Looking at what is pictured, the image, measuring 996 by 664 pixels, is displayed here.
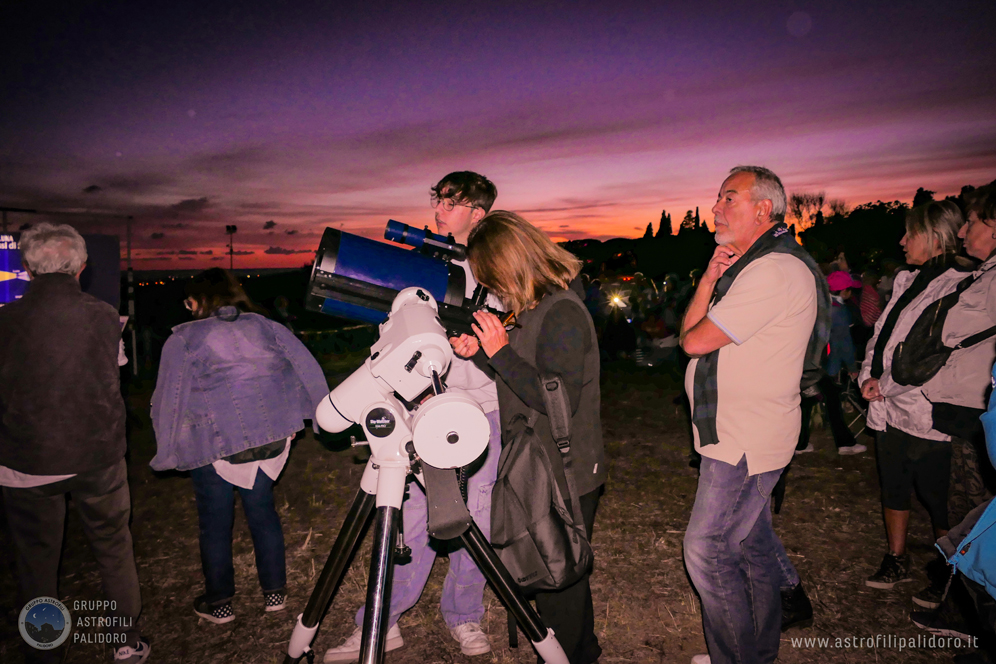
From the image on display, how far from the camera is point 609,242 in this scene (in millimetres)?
67438

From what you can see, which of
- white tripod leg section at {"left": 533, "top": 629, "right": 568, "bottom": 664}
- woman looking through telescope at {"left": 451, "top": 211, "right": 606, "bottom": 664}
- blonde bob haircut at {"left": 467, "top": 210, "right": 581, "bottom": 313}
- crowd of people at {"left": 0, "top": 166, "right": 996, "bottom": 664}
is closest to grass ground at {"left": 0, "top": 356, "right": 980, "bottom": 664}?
crowd of people at {"left": 0, "top": 166, "right": 996, "bottom": 664}

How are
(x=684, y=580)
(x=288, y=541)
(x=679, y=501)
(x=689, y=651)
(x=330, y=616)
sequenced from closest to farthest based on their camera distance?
(x=689, y=651), (x=330, y=616), (x=684, y=580), (x=288, y=541), (x=679, y=501)

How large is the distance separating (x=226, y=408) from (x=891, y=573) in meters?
3.99

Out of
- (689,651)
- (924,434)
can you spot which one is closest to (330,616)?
(689,651)

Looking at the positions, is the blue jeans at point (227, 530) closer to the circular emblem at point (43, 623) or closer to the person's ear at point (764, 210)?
the circular emblem at point (43, 623)

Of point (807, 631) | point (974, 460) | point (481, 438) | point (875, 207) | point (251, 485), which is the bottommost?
point (807, 631)

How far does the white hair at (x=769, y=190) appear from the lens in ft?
7.45


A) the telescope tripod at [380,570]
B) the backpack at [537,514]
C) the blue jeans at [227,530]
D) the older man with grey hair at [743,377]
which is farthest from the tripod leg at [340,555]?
the older man with grey hair at [743,377]

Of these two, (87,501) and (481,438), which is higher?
(481,438)

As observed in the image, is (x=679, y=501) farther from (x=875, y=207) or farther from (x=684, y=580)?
(x=875, y=207)

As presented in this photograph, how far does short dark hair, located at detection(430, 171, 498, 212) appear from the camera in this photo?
9.52 feet

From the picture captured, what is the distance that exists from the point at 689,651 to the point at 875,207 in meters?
57.7

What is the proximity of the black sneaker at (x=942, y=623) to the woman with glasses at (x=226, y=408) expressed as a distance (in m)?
3.46

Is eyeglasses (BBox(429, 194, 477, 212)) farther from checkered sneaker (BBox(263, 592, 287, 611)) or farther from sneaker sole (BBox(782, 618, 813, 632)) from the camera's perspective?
sneaker sole (BBox(782, 618, 813, 632))
